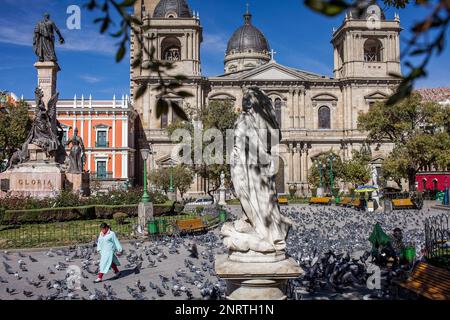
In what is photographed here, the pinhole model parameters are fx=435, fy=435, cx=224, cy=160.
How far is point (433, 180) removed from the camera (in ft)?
141

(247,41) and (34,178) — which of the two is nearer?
(34,178)

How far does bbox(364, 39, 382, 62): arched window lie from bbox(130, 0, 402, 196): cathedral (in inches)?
10.2

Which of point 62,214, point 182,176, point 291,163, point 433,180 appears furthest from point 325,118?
point 62,214

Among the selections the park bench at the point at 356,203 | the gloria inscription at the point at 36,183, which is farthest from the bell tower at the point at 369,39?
the gloria inscription at the point at 36,183

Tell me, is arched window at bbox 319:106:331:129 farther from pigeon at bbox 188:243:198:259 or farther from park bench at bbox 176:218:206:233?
pigeon at bbox 188:243:198:259

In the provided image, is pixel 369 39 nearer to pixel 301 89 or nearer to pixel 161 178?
pixel 301 89

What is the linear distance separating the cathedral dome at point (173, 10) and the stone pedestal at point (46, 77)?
27.8 meters

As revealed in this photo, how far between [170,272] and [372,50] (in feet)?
146

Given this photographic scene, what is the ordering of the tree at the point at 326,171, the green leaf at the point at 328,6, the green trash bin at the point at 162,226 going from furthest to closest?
1. the tree at the point at 326,171
2. the green trash bin at the point at 162,226
3. the green leaf at the point at 328,6

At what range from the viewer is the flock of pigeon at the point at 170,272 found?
7.57 meters

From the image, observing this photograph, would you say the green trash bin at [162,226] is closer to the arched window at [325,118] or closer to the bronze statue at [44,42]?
the bronze statue at [44,42]

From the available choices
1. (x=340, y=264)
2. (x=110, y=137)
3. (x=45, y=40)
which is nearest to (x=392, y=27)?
(x=110, y=137)

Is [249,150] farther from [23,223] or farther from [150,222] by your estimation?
[23,223]

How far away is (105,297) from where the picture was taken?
283 inches
